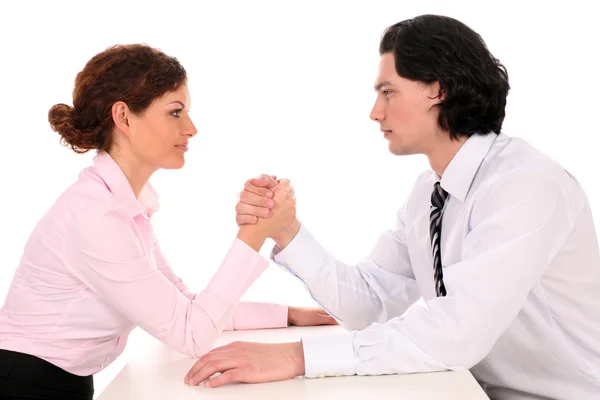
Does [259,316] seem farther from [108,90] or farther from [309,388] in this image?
[108,90]

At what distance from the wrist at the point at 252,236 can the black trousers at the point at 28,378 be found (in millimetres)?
549

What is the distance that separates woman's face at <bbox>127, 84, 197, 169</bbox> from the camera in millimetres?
2033

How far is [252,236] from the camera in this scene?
78.0 inches

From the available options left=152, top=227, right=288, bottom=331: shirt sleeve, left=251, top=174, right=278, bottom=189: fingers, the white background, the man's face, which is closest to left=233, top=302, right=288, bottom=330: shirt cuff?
left=152, top=227, right=288, bottom=331: shirt sleeve

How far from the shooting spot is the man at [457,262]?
159 cm

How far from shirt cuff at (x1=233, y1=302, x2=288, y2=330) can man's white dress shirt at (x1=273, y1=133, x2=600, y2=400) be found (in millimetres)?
110

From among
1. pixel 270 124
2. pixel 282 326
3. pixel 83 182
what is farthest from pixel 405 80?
pixel 270 124

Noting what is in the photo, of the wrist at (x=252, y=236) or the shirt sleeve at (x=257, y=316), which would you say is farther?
the shirt sleeve at (x=257, y=316)

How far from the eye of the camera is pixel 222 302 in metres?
1.88

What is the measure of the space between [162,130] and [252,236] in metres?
0.38

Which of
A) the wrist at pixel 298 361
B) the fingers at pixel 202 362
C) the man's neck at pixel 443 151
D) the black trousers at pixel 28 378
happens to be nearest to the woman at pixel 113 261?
the black trousers at pixel 28 378

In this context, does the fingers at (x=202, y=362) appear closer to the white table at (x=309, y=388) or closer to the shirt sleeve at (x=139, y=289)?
the white table at (x=309, y=388)

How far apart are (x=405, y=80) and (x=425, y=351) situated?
0.77m

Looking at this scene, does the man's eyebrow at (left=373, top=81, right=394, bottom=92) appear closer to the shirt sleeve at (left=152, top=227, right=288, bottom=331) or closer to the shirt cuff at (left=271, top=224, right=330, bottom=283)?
the shirt cuff at (left=271, top=224, right=330, bottom=283)
